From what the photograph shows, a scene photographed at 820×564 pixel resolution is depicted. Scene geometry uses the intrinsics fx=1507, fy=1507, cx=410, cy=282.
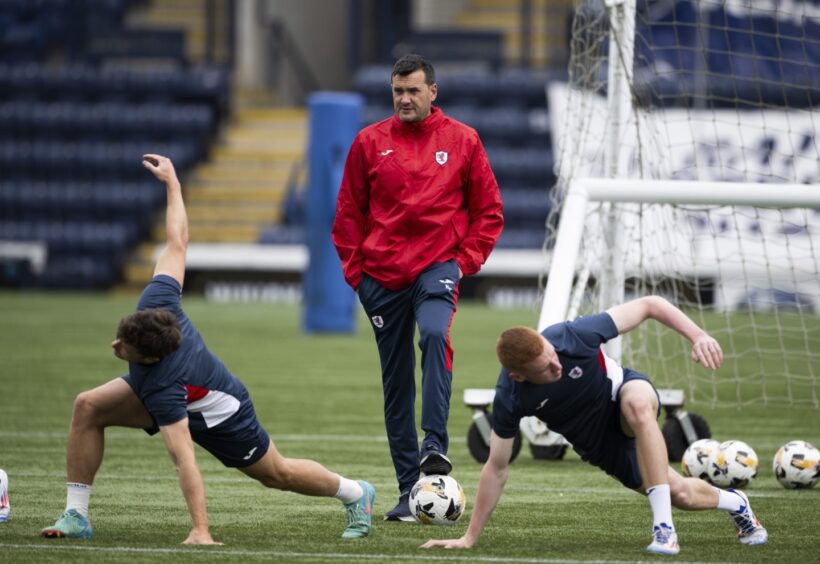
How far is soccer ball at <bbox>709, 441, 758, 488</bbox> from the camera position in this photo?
7.28 m

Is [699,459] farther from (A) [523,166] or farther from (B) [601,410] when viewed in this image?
(A) [523,166]

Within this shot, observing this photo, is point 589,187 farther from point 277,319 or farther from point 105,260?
point 105,260

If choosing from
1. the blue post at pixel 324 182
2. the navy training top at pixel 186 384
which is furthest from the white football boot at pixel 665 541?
the blue post at pixel 324 182

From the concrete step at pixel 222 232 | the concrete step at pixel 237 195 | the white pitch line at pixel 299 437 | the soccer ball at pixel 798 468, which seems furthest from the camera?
the concrete step at pixel 237 195

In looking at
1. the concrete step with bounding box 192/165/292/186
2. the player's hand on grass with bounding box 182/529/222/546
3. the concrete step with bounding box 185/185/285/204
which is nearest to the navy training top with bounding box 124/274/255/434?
the player's hand on grass with bounding box 182/529/222/546

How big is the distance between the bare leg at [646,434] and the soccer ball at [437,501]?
89 cm

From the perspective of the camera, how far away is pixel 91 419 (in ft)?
18.6

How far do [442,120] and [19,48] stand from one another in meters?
26.9

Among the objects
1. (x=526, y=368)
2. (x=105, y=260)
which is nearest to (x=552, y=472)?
(x=526, y=368)

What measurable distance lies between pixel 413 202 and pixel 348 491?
4.37 feet

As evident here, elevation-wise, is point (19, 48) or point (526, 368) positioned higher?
point (19, 48)

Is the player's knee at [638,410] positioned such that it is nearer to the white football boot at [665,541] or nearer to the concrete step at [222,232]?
the white football boot at [665,541]

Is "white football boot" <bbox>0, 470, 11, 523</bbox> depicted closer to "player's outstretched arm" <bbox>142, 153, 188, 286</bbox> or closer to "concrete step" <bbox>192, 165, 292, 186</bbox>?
"player's outstretched arm" <bbox>142, 153, 188, 286</bbox>

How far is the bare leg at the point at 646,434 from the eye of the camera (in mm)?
5430
